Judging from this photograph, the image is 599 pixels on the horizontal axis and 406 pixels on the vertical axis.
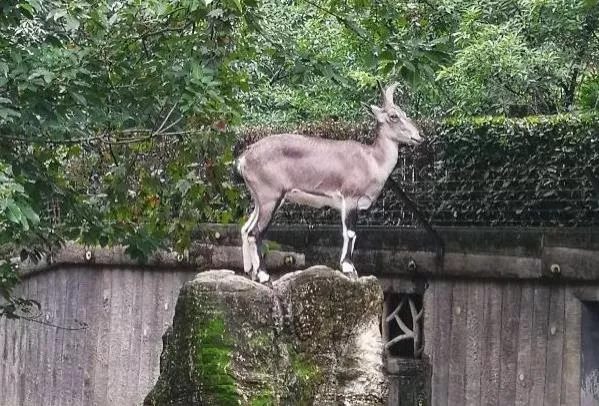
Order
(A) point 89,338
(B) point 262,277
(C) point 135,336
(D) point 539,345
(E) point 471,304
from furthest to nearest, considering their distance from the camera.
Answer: (A) point 89,338
(C) point 135,336
(E) point 471,304
(D) point 539,345
(B) point 262,277

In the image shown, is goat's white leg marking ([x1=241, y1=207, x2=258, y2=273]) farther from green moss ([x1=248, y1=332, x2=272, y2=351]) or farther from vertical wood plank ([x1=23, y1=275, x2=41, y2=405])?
vertical wood plank ([x1=23, y1=275, x2=41, y2=405])

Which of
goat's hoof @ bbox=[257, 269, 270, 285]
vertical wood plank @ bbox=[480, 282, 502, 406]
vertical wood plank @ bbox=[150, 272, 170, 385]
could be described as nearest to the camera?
goat's hoof @ bbox=[257, 269, 270, 285]

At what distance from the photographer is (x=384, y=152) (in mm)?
6391

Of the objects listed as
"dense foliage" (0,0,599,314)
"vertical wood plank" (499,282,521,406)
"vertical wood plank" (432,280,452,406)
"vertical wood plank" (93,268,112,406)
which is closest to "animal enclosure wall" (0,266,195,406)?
"vertical wood plank" (93,268,112,406)

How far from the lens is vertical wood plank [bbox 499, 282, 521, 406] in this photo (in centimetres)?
824

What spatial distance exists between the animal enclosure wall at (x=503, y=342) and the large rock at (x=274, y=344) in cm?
240

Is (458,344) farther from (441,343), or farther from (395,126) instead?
(395,126)

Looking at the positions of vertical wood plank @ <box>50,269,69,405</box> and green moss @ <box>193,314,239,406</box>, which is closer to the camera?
green moss @ <box>193,314,239,406</box>

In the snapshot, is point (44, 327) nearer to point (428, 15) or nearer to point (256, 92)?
point (256, 92)

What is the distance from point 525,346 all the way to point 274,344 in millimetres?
2924

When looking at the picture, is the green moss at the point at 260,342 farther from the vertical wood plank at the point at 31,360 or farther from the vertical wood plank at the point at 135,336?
the vertical wood plank at the point at 31,360

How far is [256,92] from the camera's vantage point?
12516mm

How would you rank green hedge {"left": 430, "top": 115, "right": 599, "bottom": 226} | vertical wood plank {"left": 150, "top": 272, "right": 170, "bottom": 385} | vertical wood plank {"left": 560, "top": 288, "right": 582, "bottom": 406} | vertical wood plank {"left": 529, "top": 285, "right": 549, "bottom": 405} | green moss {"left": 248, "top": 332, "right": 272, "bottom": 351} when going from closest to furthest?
green moss {"left": 248, "top": 332, "right": 272, "bottom": 351} < vertical wood plank {"left": 560, "top": 288, "right": 582, "bottom": 406} < vertical wood plank {"left": 529, "top": 285, "right": 549, "bottom": 405} < green hedge {"left": 430, "top": 115, "right": 599, "bottom": 226} < vertical wood plank {"left": 150, "top": 272, "right": 170, "bottom": 385}

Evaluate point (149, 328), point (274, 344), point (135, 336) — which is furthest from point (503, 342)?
point (135, 336)
